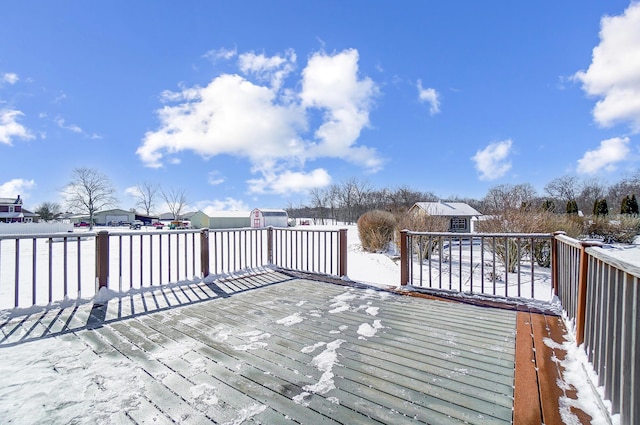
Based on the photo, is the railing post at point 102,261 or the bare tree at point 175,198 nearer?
the railing post at point 102,261

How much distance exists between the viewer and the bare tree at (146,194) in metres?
45.3

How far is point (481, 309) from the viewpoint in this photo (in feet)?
10.3

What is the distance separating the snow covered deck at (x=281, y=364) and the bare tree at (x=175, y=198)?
4801cm

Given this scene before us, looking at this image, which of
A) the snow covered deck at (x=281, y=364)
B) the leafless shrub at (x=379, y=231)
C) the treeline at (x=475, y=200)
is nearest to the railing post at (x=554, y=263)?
the snow covered deck at (x=281, y=364)

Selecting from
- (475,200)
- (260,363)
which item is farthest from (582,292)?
(475,200)

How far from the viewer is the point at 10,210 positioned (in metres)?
36.6

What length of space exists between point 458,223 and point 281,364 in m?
25.6

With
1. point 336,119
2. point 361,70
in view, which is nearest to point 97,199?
point 336,119

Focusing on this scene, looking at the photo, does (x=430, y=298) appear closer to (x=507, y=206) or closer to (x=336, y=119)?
(x=507, y=206)

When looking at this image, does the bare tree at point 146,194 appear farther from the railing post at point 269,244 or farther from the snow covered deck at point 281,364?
the snow covered deck at point 281,364

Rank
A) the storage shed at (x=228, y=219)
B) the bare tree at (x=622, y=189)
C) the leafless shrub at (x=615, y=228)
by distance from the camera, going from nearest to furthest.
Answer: the leafless shrub at (x=615, y=228) → the bare tree at (x=622, y=189) → the storage shed at (x=228, y=219)

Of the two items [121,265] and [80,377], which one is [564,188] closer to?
[121,265]

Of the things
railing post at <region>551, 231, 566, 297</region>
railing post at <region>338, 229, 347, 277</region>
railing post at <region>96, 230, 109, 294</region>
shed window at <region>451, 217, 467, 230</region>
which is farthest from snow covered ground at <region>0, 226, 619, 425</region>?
shed window at <region>451, 217, 467, 230</region>

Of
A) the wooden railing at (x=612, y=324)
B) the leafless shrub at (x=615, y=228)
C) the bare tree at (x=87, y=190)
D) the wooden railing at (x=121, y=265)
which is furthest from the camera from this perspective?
the bare tree at (x=87, y=190)
